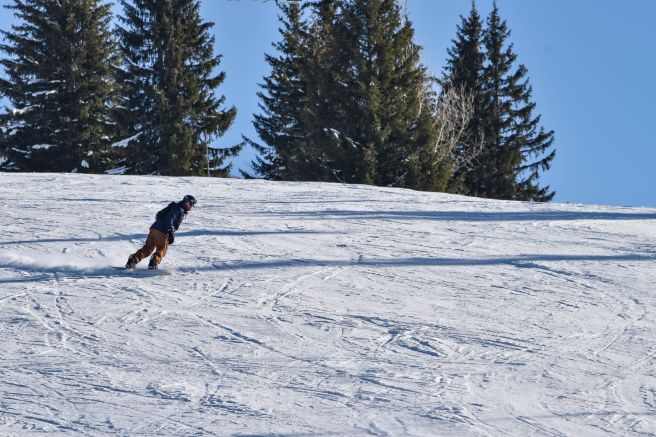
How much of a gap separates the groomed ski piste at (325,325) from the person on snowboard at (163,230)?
A: 0.80 ft

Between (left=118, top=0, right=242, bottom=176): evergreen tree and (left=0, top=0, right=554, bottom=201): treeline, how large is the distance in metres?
0.05

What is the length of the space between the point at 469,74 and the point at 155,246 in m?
30.5

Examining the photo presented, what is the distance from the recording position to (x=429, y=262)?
42.6 feet

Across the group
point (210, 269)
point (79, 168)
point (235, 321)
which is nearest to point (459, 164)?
point (79, 168)

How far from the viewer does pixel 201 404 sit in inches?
272

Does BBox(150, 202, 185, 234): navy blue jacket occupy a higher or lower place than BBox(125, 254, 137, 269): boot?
higher

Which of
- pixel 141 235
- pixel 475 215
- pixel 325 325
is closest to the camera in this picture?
pixel 325 325

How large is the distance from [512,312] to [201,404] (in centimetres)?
459

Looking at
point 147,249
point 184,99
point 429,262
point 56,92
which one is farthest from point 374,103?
point 147,249

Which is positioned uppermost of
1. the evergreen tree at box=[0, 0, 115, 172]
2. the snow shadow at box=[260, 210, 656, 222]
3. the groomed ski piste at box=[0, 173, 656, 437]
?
the evergreen tree at box=[0, 0, 115, 172]

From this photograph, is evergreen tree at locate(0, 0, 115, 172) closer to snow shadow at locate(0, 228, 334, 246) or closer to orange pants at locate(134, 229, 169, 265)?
snow shadow at locate(0, 228, 334, 246)

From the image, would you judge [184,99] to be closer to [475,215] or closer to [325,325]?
[475,215]

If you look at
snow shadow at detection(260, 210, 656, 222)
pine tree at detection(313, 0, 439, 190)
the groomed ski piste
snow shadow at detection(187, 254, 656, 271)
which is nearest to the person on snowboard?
the groomed ski piste

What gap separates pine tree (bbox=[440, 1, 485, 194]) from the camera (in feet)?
129
